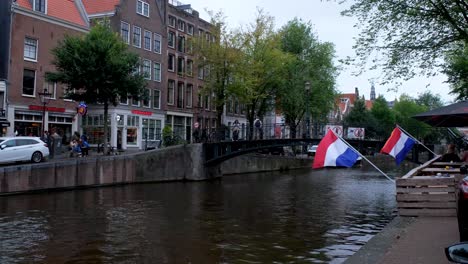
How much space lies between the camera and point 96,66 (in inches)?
1064

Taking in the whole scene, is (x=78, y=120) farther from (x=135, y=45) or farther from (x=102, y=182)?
(x=102, y=182)

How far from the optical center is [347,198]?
2181cm

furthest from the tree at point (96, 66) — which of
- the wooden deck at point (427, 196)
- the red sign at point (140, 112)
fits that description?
the wooden deck at point (427, 196)

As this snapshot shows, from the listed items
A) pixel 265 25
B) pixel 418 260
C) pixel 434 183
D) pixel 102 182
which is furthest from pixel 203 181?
pixel 418 260

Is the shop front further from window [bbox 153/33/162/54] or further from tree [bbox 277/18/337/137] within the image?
tree [bbox 277/18/337/137]

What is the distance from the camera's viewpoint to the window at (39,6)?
35.1 m

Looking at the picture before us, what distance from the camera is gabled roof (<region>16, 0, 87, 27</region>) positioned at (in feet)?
119

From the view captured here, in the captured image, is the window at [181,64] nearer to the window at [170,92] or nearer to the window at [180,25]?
the window at [170,92]

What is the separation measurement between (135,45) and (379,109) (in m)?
51.5

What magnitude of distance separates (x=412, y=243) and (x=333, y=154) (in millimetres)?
4171

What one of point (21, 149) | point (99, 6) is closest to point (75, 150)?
point (21, 149)

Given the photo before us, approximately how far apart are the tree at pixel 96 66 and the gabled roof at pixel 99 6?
14.9 m

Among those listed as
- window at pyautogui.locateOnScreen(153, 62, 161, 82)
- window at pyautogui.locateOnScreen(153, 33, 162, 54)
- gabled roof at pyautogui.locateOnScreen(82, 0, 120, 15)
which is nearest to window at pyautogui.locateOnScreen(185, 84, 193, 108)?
window at pyautogui.locateOnScreen(153, 62, 161, 82)

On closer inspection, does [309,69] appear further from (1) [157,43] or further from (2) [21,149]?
(2) [21,149]
